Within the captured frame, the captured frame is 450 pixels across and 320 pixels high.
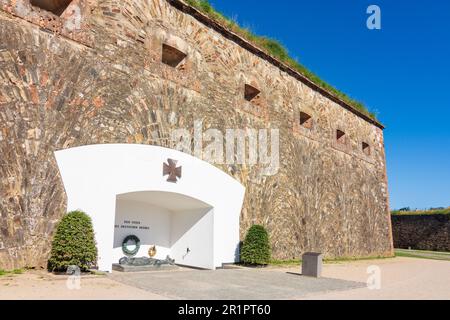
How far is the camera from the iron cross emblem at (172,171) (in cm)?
945

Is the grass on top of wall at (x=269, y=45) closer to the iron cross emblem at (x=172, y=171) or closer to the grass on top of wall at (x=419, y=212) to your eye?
the iron cross emblem at (x=172, y=171)

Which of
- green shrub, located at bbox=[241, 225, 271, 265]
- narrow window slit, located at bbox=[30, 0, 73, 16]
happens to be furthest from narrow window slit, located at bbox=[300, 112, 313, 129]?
narrow window slit, located at bbox=[30, 0, 73, 16]

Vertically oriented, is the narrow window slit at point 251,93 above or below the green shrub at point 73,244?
above

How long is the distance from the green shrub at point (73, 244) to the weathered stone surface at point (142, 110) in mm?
297

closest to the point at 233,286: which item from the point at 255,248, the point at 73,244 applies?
the point at 73,244

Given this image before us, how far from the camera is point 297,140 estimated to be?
14445 mm

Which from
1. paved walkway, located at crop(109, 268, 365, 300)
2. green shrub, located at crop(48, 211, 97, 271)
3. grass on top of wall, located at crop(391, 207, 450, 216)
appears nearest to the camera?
paved walkway, located at crop(109, 268, 365, 300)

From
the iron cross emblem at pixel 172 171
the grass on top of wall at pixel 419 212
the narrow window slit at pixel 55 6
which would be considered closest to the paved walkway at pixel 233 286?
the iron cross emblem at pixel 172 171

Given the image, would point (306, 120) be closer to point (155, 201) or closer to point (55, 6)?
point (155, 201)

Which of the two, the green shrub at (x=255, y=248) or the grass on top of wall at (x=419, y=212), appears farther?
the grass on top of wall at (x=419, y=212)

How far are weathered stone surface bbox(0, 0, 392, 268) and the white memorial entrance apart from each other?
0.32m

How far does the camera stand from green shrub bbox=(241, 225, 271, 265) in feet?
34.3

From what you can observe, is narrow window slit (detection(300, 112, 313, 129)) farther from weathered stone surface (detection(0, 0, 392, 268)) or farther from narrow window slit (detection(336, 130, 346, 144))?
narrow window slit (detection(336, 130, 346, 144))

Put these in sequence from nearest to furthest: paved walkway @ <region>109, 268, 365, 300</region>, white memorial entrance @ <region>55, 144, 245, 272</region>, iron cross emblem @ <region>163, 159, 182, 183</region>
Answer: paved walkway @ <region>109, 268, 365, 300</region> → white memorial entrance @ <region>55, 144, 245, 272</region> → iron cross emblem @ <region>163, 159, 182, 183</region>
